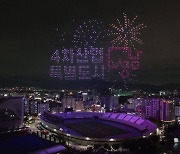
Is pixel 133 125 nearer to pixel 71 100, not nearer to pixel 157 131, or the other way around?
pixel 157 131

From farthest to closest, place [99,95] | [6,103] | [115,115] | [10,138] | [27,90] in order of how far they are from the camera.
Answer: [27,90] < [99,95] < [115,115] < [6,103] < [10,138]

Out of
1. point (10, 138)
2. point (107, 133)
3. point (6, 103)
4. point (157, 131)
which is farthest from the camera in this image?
point (157, 131)

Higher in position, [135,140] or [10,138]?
[10,138]

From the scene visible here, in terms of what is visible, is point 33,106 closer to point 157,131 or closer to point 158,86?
point 157,131

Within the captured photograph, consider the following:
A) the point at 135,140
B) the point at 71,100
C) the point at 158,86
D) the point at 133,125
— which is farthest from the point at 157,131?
the point at 158,86

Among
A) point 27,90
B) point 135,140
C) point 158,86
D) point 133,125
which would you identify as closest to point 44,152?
point 135,140

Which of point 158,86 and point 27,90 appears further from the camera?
point 158,86
